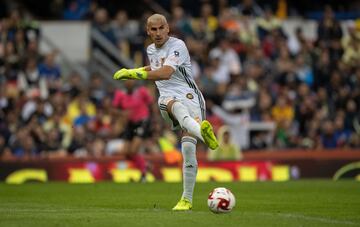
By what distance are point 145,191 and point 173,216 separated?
5.45m

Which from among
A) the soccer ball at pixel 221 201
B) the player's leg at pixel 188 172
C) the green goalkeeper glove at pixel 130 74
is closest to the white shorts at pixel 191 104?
the player's leg at pixel 188 172

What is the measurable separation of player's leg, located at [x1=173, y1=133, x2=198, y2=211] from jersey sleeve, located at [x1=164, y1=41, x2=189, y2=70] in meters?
0.90

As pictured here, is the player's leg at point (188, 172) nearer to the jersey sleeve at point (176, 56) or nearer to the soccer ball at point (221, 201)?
the soccer ball at point (221, 201)

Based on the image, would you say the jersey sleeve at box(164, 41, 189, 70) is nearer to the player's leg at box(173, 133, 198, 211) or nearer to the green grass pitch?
the player's leg at box(173, 133, 198, 211)

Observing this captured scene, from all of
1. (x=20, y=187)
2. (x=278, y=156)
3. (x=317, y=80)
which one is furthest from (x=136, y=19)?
(x=20, y=187)

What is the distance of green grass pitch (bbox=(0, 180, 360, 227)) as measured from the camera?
36.4 ft

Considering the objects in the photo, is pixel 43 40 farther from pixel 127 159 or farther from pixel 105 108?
pixel 127 159

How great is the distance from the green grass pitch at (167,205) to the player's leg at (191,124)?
87 centimetres

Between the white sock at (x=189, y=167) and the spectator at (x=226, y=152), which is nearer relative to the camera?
the white sock at (x=189, y=167)

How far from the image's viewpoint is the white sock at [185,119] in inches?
479

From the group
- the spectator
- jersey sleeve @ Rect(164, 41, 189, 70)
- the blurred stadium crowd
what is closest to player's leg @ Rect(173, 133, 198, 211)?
jersey sleeve @ Rect(164, 41, 189, 70)

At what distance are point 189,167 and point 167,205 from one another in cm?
119

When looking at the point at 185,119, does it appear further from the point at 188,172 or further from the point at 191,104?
the point at 188,172

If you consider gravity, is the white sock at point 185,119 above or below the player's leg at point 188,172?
above
